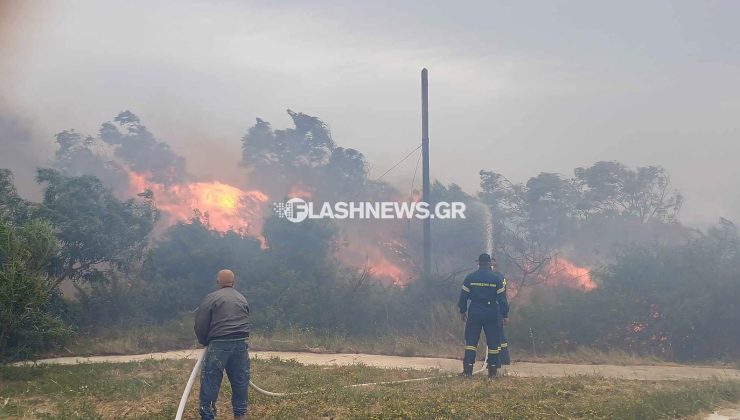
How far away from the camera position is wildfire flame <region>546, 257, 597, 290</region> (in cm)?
1991

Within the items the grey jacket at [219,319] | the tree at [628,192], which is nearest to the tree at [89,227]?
the grey jacket at [219,319]

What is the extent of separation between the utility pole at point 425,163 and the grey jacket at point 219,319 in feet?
43.5

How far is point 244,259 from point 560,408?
571 inches

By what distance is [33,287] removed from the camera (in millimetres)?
11141

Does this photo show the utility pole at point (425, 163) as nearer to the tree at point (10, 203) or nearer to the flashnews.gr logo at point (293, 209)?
the flashnews.gr logo at point (293, 209)

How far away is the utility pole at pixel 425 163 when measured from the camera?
71.8 feet

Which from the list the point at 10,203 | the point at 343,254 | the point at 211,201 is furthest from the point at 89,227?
the point at 343,254

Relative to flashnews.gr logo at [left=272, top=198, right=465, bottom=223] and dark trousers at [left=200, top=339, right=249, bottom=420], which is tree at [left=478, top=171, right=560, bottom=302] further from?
dark trousers at [left=200, top=339, right=249, bottom=420]

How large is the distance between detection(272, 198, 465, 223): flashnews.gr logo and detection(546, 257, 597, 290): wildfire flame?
13.5ft

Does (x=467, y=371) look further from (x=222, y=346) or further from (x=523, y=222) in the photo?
(x=523, y=222)

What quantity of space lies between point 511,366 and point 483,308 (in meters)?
3.09

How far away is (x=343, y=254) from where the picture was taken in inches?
891

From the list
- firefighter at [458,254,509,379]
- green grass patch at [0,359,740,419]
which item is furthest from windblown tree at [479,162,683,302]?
green grass patch at [0,359,740,419]

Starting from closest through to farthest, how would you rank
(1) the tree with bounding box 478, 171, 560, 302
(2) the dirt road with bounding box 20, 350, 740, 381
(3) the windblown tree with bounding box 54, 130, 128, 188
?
(2) the dirt road with bounding box 20, 350, 740, 381 → (1) the tree with bounding box 478, 171, 560, 302 → (3) the windblown tree with bounding box 54, 130, 128, 188
